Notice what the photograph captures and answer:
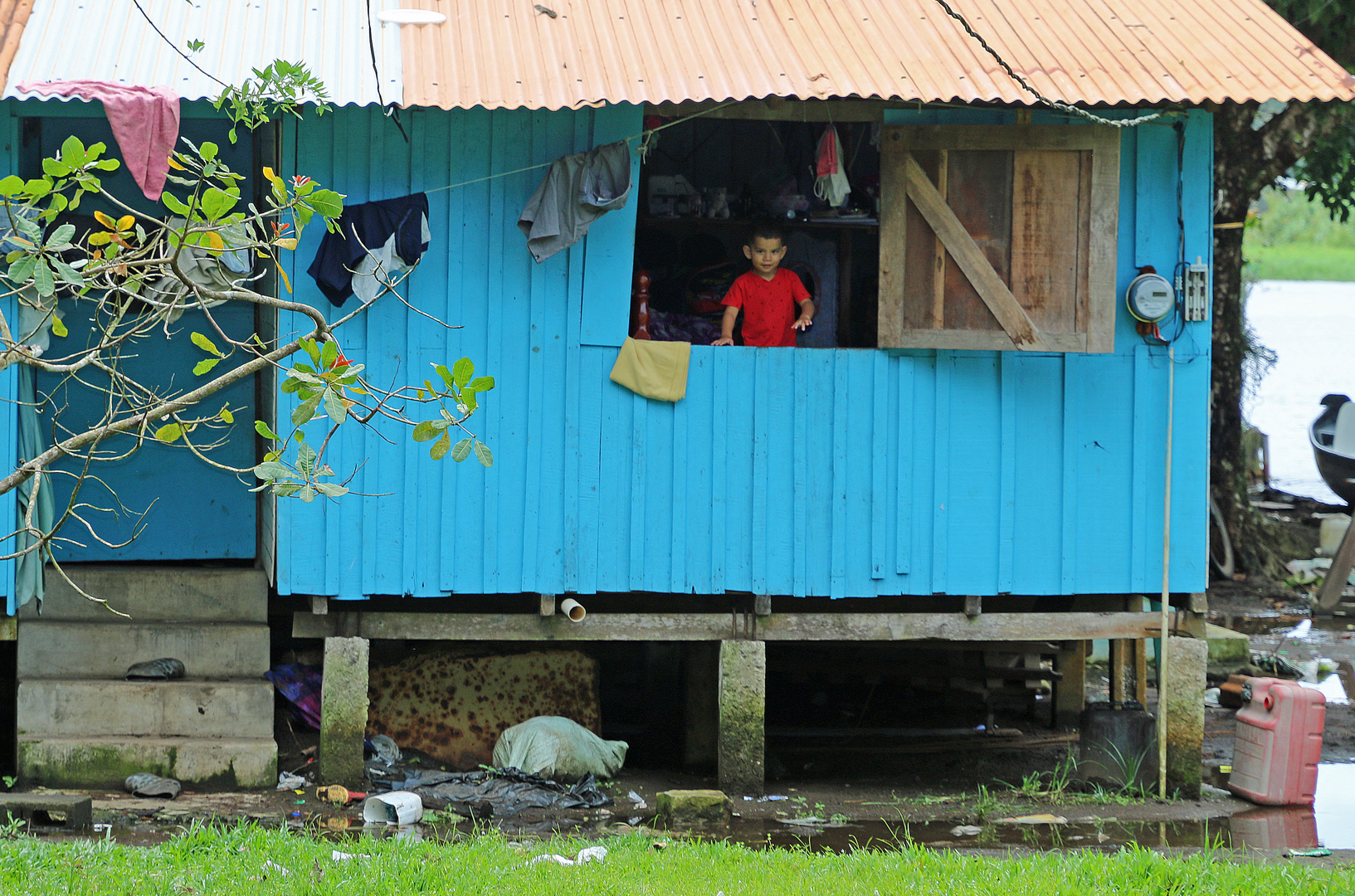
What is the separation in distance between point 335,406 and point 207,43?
165 inches

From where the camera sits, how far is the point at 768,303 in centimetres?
775

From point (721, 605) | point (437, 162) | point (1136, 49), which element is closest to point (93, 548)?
point (437, 162)

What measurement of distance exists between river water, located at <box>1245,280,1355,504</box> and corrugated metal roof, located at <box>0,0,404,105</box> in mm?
13467

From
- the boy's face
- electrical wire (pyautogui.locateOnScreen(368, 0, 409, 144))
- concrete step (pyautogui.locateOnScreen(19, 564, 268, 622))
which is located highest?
electrical wire (pyautogui.locateOnScreen(368, 0, 409, 144))

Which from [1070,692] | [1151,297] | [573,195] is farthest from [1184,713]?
[573,195]

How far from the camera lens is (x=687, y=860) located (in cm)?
557

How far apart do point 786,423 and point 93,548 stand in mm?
4285

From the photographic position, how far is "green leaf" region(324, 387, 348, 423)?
3.20 meters

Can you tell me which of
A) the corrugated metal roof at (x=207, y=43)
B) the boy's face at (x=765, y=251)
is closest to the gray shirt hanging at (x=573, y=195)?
the corrugated metal roof at (x=207, y=43)

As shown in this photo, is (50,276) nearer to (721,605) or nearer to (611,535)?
(611,535)

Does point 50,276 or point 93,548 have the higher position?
point 50,276

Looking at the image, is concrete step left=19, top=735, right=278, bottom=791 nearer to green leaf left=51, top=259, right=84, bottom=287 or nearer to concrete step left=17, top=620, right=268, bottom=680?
concrete step left=17, top=620, right=268, bottom=680

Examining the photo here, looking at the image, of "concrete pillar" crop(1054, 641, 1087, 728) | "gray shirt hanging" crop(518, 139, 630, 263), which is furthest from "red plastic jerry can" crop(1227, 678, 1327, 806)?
"gray shirt hanging" crop(518, 139, 630, 263)

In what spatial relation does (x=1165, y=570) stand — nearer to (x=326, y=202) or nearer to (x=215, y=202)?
(x=326, y=202)
